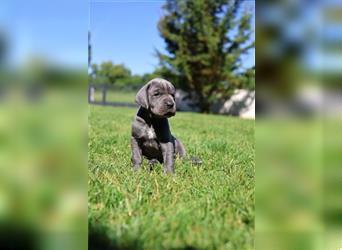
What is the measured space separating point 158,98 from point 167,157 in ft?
1.60

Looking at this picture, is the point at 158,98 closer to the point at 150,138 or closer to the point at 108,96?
the point at 150,138

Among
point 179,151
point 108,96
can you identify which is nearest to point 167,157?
point 179,151

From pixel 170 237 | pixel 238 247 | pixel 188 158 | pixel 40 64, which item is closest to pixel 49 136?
pixel 40 64

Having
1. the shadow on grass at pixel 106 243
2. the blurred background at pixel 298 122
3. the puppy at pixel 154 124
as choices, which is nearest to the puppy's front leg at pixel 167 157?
the puppy at pixel 154 124

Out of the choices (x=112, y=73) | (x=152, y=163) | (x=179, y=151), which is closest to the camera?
(x=152, y=163)

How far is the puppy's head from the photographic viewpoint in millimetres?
2881

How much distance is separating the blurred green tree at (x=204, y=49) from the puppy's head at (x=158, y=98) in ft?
53.9

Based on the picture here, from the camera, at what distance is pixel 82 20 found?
4.20 feet

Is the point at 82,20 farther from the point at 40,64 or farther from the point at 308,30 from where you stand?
the point at 308,30

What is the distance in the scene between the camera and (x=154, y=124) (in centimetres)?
314

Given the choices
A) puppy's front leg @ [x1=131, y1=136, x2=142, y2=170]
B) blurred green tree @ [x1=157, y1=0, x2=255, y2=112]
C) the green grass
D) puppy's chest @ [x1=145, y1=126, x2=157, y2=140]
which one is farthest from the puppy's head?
blurred green tree @ [x1=157, y1=0, x2=255, y2=112]

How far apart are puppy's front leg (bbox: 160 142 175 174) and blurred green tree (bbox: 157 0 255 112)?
1644cm

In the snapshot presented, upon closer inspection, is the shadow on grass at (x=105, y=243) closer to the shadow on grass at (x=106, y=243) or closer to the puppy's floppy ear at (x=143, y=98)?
the shadow on grass at (x=106, y=243)

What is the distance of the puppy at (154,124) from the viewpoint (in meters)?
2.91
